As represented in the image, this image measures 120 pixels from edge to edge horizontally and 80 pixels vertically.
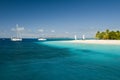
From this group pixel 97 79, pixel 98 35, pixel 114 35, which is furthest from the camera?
pixel 98 35

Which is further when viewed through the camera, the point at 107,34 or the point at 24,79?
A: the point at 107,34

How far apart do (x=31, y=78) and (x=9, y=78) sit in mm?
1619

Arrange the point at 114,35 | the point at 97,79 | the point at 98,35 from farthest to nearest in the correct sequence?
1. the point at 98,35
2. the point at 114,35
3. the point at 97,79

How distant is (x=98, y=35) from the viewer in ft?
300

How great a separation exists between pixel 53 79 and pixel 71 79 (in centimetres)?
124

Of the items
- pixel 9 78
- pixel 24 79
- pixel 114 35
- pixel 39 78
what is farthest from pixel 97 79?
pixel 114 35

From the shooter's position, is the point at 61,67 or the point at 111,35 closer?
the point at 61,67

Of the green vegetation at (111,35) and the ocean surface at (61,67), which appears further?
the green vegetation at (111,35)

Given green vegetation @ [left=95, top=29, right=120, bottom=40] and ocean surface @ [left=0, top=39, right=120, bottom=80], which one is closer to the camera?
ocean surface @ [left=0, top=39, right=120, bottom=80]

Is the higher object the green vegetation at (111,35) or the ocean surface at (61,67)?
the green vegetation at (111,35)

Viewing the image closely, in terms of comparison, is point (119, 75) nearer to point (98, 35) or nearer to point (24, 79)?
point (24, 79)

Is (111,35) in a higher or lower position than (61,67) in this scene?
higher

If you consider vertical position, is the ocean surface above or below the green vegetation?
below

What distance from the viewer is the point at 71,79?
11094 mm
